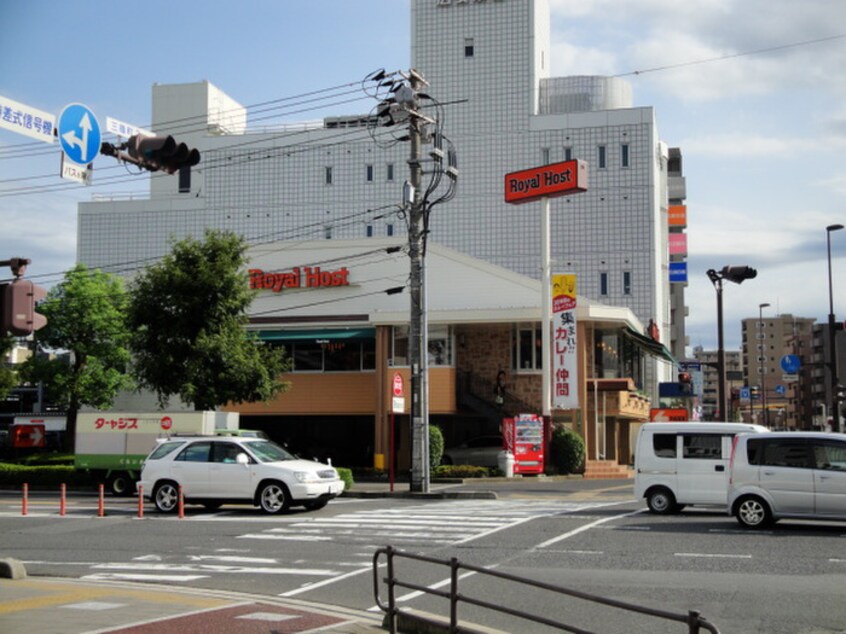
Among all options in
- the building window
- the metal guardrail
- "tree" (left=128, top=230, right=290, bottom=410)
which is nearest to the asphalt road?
the metal guardrail

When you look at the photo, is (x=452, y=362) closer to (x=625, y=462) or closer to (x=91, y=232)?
(x=625, y=462)

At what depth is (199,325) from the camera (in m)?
36.7

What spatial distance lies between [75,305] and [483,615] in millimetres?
40418

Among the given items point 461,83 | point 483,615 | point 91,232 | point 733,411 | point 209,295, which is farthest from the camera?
point 733,411

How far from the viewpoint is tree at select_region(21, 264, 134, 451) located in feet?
158

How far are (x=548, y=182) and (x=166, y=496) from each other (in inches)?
919

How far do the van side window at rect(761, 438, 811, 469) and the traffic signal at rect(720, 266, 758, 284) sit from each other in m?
15.9

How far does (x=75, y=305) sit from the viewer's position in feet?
158

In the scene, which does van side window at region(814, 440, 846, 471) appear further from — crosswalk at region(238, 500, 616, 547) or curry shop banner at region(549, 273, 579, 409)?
curry shop banner at region(549, 273, 579, 409)

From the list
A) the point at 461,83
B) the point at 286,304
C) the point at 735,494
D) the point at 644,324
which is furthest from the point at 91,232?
the point at 735,494

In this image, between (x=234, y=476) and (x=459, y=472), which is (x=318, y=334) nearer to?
(x=459, y=472)

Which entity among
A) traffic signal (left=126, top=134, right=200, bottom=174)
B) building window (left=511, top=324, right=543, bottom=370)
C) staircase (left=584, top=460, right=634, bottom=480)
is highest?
traffic signal (left=126, top=134, right=200, bottom=174)

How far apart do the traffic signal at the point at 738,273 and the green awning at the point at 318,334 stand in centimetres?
1542

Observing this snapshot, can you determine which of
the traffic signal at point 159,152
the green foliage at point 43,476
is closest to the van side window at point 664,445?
the traffic signal at point 159,152
